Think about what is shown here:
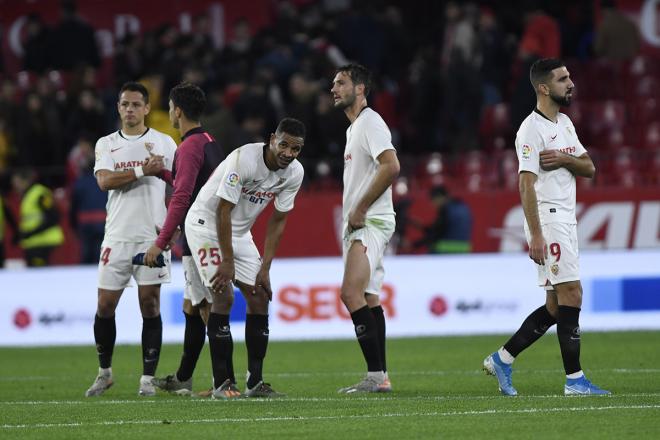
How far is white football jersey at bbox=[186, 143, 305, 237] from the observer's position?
9.86 m

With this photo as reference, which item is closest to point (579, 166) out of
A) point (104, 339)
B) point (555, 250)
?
point (555, 250)

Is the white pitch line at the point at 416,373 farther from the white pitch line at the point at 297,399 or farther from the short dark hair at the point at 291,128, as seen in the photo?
the short dark hair at the point at 291,128

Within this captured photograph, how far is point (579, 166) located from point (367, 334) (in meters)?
1.98

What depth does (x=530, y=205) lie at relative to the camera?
9.62 m

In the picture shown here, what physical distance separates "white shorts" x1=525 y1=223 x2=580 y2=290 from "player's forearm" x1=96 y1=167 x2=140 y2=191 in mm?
3200

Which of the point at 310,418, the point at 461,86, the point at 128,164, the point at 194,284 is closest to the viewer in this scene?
the point at 310,418

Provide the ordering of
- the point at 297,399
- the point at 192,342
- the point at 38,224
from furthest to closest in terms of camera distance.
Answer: the point at 38,224 < the point at 192,342 < the point at 297,399

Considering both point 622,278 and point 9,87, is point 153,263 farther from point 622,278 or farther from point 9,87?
point 9,87

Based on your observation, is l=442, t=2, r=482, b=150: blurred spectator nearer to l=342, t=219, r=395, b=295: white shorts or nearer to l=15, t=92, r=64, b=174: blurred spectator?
l=15, t=92, r=64, b=174: blurred spectator

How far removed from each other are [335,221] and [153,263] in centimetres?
986

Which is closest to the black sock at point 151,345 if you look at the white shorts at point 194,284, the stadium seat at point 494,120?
the white shorts at point 194,284

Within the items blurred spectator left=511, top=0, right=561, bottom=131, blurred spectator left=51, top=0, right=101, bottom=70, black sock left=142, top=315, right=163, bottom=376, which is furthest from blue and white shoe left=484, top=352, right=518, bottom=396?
blurred spectator left=51, top=0, right=101, bottom=70

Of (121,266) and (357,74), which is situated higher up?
(357,74)

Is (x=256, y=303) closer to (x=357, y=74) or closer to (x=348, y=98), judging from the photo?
(x=348, y=98)
